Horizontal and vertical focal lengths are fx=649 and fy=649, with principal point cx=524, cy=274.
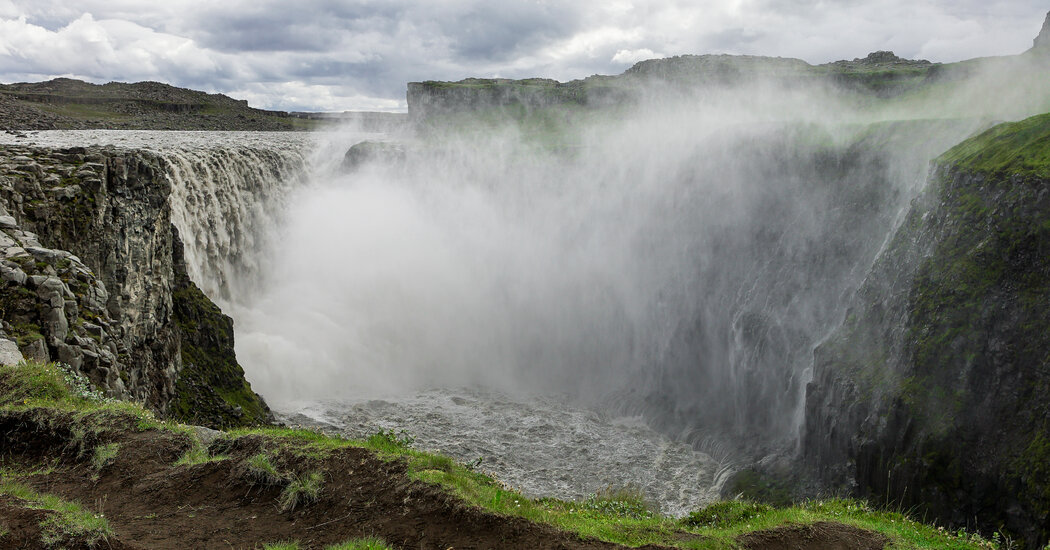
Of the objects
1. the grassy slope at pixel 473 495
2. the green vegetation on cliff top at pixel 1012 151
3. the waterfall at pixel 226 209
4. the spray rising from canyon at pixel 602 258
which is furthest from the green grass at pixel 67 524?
the waterfall at pixel 226 209

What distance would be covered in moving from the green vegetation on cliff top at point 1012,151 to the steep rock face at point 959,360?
0.05 metres

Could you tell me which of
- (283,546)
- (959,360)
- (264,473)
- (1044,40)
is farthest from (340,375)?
(1044,40)

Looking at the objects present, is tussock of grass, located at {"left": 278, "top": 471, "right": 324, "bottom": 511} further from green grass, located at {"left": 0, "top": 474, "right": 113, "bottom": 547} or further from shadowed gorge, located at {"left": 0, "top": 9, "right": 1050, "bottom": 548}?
green grass, located at {"left": 0, "top": 474, "right": 113, "bottom": 547}

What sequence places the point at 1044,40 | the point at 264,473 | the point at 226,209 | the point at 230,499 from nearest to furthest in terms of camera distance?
the point at 230,499 → the point at 264,473 → the point at 1044,40 → the point at 226,209

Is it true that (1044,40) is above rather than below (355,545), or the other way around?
above

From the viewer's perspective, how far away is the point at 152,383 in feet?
62.9

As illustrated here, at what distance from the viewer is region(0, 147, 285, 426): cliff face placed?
43.0 ft

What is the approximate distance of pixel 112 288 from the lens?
1831 cm

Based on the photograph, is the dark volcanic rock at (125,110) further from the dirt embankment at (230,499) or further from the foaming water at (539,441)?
the dirt embankment at (230,499)

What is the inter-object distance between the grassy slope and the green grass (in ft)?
0.19

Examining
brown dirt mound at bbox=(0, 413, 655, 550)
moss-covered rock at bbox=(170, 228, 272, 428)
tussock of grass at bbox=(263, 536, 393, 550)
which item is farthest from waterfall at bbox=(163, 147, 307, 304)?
tussock of grass at bbox=(263, 536, 393, 550)

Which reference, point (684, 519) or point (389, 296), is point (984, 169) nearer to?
point (684, 519)

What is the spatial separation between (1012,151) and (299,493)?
18.9 m

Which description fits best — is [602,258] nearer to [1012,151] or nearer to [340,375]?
[340,375]
